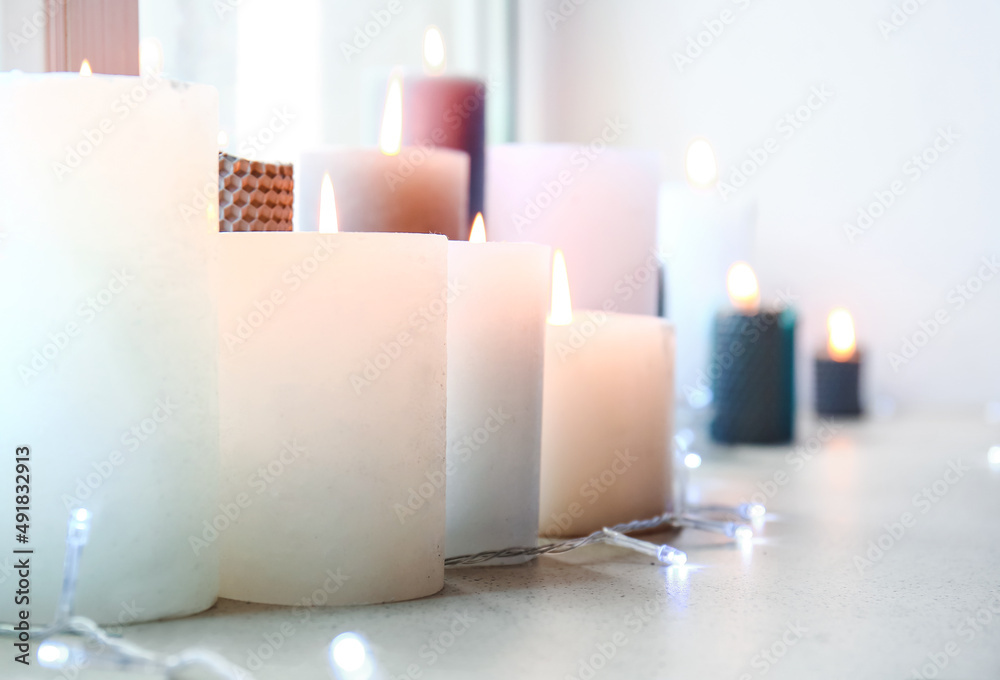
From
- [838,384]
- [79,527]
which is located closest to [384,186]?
[79,527]

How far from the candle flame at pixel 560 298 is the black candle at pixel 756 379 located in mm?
495

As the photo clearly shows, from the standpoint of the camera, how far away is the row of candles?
561 millimetres

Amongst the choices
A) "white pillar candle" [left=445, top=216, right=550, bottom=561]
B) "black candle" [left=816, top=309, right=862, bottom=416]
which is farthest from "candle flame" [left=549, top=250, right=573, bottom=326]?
"black candle" [left=816, top=309, right=862, bottom=416]

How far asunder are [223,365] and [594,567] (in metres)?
0.28

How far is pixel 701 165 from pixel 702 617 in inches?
37.3

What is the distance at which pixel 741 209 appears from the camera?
1433 millimetres

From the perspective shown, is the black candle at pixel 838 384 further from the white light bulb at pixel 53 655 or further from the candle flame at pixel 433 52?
the white light bulb at pixel 53 655

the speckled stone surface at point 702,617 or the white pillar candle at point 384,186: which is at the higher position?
the white pillar candle at point 384,186

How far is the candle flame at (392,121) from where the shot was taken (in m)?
0.86

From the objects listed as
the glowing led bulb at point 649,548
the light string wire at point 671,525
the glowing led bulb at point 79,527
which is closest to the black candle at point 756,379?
the light string wire at point 671,525

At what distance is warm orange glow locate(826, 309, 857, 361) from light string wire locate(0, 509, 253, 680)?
4.53 feet

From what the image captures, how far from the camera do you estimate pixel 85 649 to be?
520mm

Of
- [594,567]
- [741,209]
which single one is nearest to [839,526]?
[594,567]

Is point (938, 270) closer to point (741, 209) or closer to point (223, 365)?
point (741, 209)
